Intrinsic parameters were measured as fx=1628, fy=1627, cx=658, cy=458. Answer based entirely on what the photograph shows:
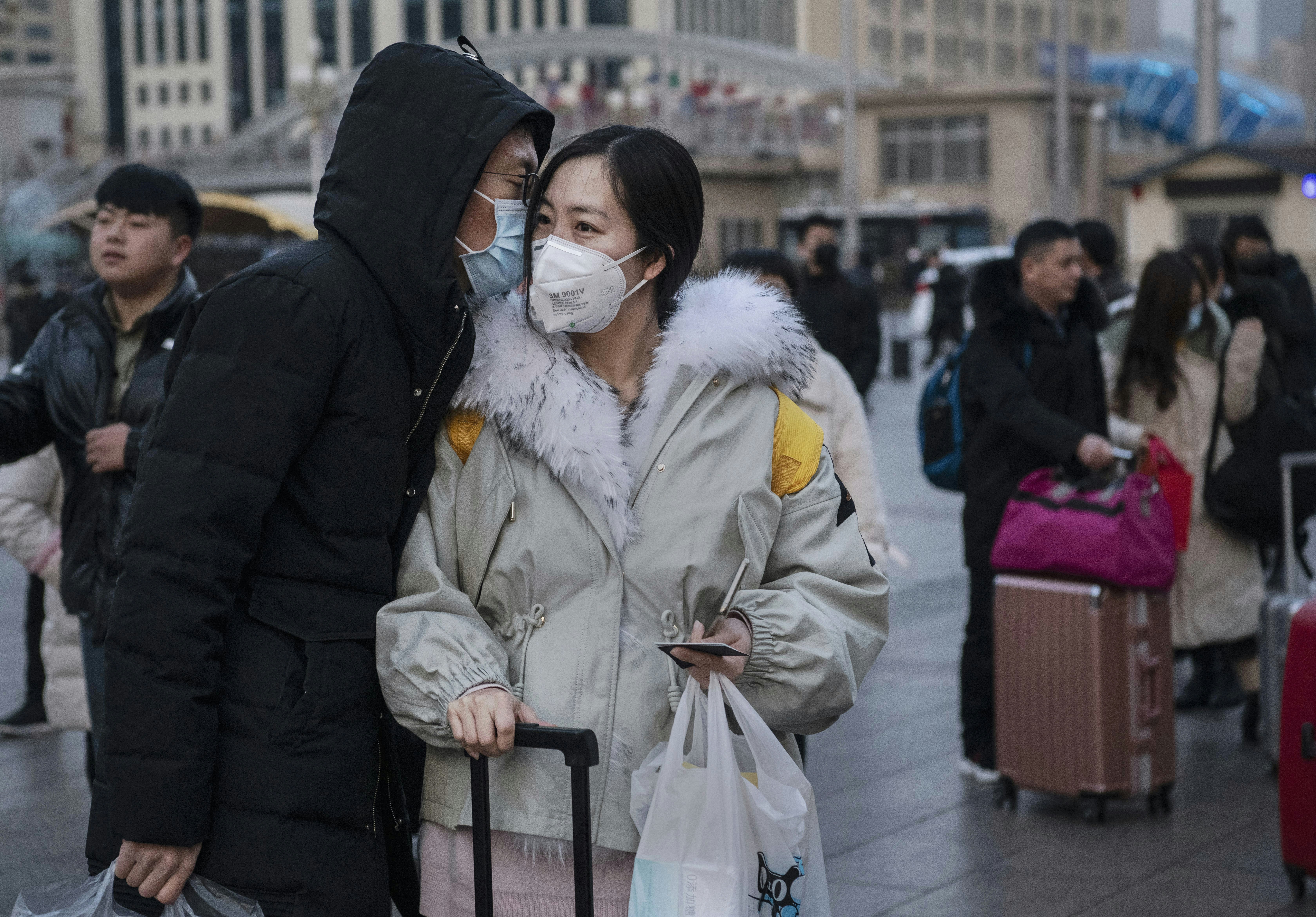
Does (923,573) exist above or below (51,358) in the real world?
below

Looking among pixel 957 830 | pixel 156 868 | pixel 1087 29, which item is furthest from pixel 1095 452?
pixel 1087 29

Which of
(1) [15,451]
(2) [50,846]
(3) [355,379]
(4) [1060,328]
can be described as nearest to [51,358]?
(1) [15,451]

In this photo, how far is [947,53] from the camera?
97375 millimetres

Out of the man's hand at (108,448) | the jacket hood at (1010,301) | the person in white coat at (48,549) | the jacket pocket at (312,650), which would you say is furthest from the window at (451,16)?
the jacket pocket at (312,650)

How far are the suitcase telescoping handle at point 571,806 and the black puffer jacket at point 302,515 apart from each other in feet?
0.62

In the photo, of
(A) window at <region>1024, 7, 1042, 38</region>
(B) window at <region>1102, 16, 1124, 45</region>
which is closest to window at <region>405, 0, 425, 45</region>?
(A) window at <region>1024, 7, 1042, 38</region>

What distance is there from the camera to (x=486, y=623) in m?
2.35

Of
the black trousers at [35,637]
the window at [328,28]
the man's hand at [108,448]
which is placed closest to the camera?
the man's hand at [108,448]

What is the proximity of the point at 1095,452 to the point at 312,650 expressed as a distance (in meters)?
3.32

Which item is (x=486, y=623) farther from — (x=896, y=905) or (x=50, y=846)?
(x=50, y=846)

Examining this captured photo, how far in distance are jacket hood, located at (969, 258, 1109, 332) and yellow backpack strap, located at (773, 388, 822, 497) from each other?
299 cm

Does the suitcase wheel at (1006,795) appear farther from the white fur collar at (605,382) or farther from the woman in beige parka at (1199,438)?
the white fur collar at (605,382)

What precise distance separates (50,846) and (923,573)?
5547mm

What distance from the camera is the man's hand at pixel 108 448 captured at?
383cm
